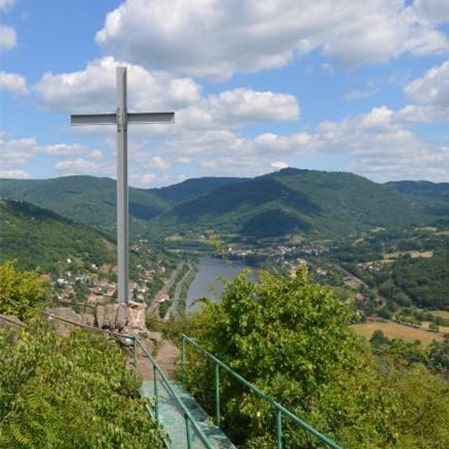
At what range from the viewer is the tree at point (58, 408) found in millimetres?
4805

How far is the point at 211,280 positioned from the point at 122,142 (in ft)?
Answer: 121

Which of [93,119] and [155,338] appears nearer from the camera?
[93,119]

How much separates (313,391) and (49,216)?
132622mm

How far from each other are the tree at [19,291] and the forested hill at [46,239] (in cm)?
7777

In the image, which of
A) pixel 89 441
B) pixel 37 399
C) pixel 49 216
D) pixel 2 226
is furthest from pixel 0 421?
pixel 49 216

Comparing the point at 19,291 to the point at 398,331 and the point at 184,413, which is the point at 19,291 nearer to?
the point at 184,413

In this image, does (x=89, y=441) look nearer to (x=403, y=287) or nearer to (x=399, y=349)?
(x=399, y=349)

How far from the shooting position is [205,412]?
8.62m

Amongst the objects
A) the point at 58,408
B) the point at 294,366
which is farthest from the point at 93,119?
the point at 58,408

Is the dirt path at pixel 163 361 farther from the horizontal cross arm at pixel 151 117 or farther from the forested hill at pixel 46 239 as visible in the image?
the forested hill at pixel 46 239

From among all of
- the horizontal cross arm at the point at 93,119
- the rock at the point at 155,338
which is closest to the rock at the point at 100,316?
the rock at the point at 155,338

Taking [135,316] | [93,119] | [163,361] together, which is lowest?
[163,361]

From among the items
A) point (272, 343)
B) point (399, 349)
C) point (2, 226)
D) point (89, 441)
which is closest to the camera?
point (89, 441)

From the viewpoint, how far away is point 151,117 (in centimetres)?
1210
